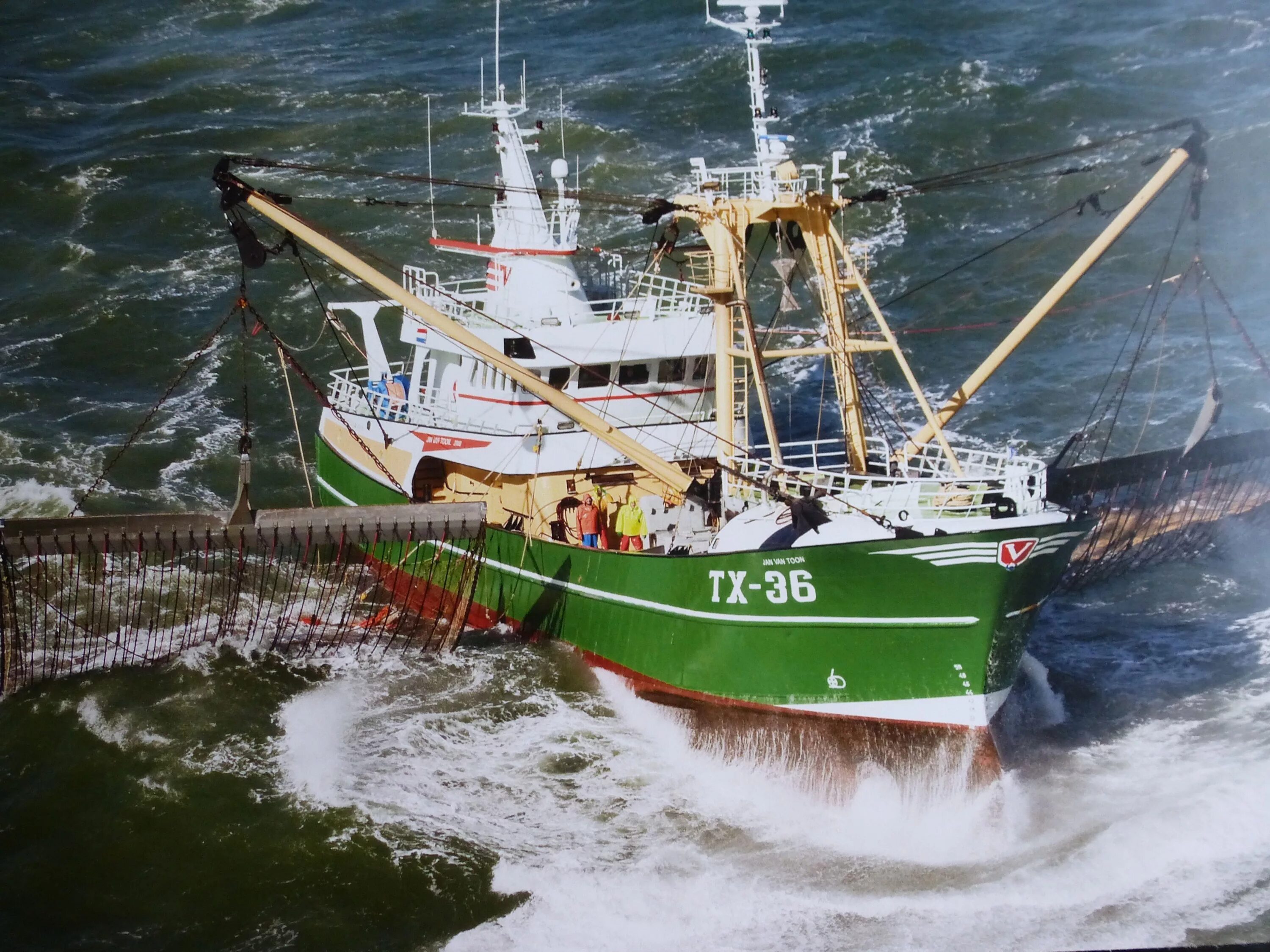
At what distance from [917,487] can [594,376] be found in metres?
6.46

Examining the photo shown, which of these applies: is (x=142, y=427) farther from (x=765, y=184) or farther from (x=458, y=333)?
(x=765, y=184)

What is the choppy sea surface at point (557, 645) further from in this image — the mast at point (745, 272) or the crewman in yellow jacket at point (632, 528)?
the mast at point (745, 272)

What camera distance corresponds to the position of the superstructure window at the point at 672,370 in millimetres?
21781

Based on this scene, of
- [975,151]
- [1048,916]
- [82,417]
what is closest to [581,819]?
[1048,916]

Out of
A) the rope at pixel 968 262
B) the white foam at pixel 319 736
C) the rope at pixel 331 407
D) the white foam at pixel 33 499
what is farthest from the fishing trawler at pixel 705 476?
the white foam at pixel 33 499

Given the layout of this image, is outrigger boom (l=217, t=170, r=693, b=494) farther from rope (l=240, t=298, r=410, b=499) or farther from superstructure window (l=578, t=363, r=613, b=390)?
superstructure window (l=578, t=363, r=613, b=390)

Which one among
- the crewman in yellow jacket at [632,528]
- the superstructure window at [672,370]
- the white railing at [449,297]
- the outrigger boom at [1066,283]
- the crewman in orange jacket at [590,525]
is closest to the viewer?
the outrigger boom at [1066,283]

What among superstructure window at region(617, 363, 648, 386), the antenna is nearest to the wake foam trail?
superstructure window at region(617, 363, 648, 386)

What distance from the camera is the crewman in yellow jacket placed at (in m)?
19.8

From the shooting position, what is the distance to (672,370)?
2186 centimetres

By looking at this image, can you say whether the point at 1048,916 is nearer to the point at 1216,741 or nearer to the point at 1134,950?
the point at 1134,950

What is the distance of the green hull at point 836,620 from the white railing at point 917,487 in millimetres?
761

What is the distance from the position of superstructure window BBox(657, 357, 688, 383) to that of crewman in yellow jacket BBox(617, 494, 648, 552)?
2726mm

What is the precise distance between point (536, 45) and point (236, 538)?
29437 mm
